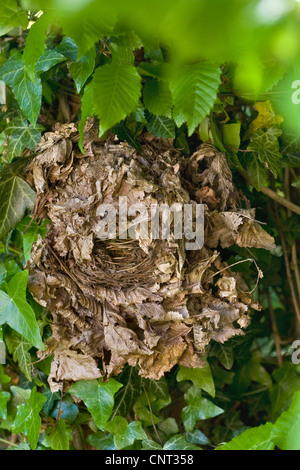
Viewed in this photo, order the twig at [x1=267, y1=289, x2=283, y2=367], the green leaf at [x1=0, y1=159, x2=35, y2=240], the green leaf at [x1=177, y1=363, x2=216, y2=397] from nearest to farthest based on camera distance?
1. the green leaf at [x1=0, y1=159, x2=35, y2=240]
2. the green leaf at [x1=177, y1=363, x2=216, y2=397]
3. the twig at [x1=267, y1=289, x2=283, y2=367]

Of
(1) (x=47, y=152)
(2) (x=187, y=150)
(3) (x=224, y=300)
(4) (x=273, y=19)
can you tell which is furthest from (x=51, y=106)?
(4) (x=273, y=19)

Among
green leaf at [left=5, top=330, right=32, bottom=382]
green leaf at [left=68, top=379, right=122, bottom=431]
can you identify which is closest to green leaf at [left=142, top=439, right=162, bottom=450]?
green leaf at [left=68, top=379, right=122, bottom=431]

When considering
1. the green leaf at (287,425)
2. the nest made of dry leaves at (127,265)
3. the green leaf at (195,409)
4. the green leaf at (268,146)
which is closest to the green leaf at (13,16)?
the nest made of dry leaves at (127,265)

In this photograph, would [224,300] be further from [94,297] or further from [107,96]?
[107,96]

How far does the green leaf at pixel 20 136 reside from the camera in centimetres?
82

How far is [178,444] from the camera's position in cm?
92

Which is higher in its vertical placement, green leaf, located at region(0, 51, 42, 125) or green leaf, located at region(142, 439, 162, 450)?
green leaf, located at region(0, 51, 42, 125)

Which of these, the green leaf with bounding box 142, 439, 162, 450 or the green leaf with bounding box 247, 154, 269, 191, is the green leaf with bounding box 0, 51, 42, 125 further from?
the green leaf with bounding box 142, 439, 162, 450

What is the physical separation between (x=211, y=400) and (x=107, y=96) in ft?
2.59

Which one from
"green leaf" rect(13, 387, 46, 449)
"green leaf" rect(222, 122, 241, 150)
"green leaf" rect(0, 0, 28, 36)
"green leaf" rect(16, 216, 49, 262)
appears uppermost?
"green leaf" rect(0, 0, 28, 36)

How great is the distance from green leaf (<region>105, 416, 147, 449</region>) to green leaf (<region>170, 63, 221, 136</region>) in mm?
684

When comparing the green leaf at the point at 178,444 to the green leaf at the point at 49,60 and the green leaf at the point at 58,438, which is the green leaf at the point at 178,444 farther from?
the green leaf at the point at 49,60

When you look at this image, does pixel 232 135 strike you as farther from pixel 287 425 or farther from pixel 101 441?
pixel 101 441

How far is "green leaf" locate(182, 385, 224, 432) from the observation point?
0.94m
